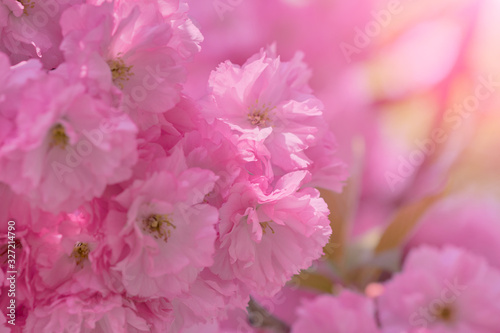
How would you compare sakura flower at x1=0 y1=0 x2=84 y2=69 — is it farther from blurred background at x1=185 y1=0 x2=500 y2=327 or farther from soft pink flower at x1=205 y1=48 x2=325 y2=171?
blurred background at x1=185 y1=0 x2=500 y2=327

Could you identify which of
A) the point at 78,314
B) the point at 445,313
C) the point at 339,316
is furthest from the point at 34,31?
the point at 445,313

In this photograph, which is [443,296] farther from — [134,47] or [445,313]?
[134,47]

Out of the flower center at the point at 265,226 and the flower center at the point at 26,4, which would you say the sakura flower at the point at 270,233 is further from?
the flower center at the point at 26,4

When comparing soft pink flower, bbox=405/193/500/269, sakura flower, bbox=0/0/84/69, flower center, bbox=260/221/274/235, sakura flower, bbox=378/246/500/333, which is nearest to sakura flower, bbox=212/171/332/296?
flower center, bbox=260/221/274/235

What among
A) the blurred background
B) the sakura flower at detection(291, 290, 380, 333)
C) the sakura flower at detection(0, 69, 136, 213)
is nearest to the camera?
the sakura flower at detection(0, 69, 136, 213)

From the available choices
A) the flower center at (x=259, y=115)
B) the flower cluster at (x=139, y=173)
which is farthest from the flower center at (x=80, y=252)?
the flower center at (x=259, y=115)

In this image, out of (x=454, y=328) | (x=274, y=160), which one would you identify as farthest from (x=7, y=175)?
(x=454, y=328)
